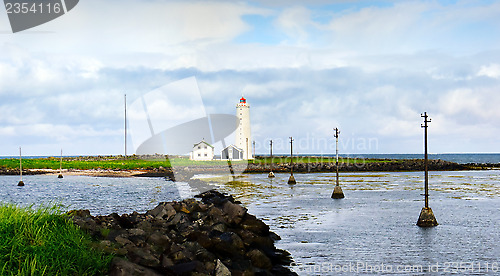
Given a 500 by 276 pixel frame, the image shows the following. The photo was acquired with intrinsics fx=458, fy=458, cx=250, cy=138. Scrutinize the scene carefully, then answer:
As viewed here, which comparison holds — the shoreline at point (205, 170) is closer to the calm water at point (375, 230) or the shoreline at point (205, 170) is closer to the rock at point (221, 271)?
the calm water at point (375, 230)

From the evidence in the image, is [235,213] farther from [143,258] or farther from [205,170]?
[205,170]

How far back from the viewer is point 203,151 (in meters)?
106

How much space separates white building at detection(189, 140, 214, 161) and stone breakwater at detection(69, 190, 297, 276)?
8311 cm

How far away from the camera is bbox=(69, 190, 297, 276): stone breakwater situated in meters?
12.8

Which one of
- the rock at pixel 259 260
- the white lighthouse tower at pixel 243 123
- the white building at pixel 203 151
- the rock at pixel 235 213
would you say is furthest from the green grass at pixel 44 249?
the white building at pixel 203 151

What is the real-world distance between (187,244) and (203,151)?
9177 cm

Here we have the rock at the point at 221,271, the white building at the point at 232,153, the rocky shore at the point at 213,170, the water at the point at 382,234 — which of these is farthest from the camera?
the white building at the point at 232,153

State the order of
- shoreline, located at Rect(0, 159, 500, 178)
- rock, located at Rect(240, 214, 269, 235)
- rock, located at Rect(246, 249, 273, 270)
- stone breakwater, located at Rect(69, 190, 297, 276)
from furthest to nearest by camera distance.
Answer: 1. shoreline, located at Rect(0, 159, 500, 178)
2. rock, located at Rect(240, 214, 269, 235)
3. rock, located at Rect(246, 249, 273, 270)
4. stone breakwater, located at Rect(69, 190, 297, 276)

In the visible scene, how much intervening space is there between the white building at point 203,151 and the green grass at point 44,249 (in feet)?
301

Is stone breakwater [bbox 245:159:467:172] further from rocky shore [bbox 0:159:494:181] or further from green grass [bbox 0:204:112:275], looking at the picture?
green grass [bbox 0:204:112:275]

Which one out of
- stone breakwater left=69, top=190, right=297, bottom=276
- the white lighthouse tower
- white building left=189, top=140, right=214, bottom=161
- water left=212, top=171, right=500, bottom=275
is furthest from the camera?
white building left=189, top=140, right=214, bottom=161

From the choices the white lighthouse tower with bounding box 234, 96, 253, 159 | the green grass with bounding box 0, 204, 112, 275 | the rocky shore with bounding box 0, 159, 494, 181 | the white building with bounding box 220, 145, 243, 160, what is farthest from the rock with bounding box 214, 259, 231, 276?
the white building with bounding box 220, 145, 243, 160

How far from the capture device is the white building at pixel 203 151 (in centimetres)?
10588

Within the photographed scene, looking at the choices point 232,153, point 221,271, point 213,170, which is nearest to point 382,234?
point 221,271
